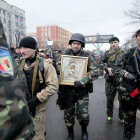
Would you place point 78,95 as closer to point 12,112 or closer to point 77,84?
point 77,84

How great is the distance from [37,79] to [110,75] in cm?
193

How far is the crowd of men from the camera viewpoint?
71 centimetres

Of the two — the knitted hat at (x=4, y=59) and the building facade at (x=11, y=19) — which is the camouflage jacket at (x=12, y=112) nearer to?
the knitted hat at (x=4, y=59)

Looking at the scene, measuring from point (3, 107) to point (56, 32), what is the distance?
8410cm

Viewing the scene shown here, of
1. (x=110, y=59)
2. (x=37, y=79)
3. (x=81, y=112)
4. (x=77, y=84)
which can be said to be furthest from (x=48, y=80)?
(x=110, y=59)

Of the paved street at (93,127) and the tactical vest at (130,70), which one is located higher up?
the tactical vest at (130,70)

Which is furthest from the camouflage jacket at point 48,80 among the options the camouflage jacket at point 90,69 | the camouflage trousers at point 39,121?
the camouflage jacket at point 90,69

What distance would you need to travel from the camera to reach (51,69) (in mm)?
2094

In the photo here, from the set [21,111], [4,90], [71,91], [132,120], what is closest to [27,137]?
[21,111]

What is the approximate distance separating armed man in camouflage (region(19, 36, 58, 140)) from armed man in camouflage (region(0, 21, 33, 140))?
3.85ft

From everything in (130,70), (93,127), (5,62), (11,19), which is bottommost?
(93,127)

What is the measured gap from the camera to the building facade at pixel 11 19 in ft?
127

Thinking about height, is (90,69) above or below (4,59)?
below

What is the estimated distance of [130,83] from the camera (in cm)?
230
